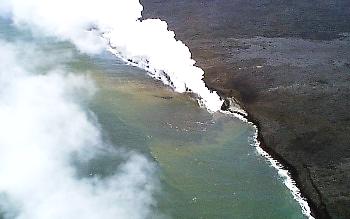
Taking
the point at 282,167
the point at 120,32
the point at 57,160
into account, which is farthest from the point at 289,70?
the point at 57,160

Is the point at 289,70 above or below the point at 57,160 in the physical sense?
below

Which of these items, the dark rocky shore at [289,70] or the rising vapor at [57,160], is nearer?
the rising vapor at [57,160]

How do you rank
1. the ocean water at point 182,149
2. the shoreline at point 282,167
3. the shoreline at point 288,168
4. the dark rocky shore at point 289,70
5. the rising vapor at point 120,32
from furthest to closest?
the rising vapor at point 120,32 → the dark rocky shore at point 289,70 → the ocean water at point 182,149 → the shoreline at point 282,167 → the shoreline at point 288,168

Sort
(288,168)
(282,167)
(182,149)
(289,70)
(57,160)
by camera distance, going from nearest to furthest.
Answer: (288,168)
(282,167)
(57,160)
(182,149)
(289,70)

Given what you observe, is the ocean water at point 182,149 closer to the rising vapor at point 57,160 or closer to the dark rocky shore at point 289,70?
the rising vapor at point 57,160

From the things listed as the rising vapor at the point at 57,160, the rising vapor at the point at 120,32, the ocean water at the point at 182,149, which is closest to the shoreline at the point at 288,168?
the ocean water at the point at 182,149

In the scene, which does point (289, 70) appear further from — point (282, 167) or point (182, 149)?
point (182, 149)

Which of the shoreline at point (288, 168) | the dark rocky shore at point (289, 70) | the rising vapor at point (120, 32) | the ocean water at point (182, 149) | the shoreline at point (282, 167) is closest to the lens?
the shoreline at point (288, 168)

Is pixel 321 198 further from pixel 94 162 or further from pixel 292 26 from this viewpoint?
pixel 292 26
